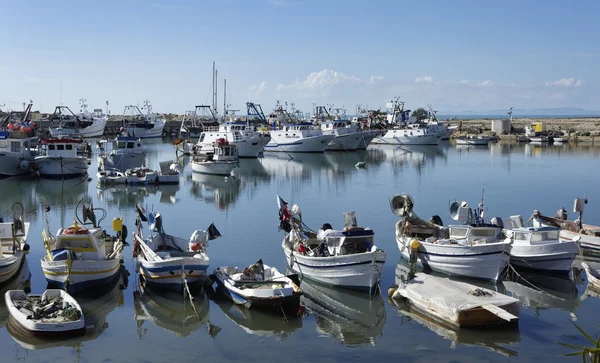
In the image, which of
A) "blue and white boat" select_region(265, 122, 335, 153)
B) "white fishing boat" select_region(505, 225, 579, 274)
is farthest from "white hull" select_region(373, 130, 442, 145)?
"white fishing boat" select_region(505, 225, 579, 274)

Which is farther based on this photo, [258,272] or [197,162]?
[197,162]

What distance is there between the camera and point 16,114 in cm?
10350

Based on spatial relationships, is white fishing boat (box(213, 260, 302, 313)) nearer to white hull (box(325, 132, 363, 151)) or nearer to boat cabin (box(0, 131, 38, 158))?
boat cabin (box(0, 131, 38, 158))

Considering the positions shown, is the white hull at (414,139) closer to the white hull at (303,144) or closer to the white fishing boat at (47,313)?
the white hull at (303,144)

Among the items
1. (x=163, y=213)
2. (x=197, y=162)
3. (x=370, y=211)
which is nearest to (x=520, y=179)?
(x=370, y=211)

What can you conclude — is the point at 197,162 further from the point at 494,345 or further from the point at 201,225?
the point at 494,345

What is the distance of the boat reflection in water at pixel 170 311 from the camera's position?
15367 mm

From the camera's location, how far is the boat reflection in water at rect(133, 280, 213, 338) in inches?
605

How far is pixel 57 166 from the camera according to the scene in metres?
42.7

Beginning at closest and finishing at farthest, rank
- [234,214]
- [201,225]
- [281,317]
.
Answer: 1. [281,317]
2. [201,225]
3. [234,214]

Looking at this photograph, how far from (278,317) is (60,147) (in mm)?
32387

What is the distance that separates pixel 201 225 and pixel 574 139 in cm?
7859

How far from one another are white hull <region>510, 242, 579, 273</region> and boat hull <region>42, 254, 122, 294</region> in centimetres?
1263

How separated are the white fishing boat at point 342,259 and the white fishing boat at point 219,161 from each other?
28137mm
